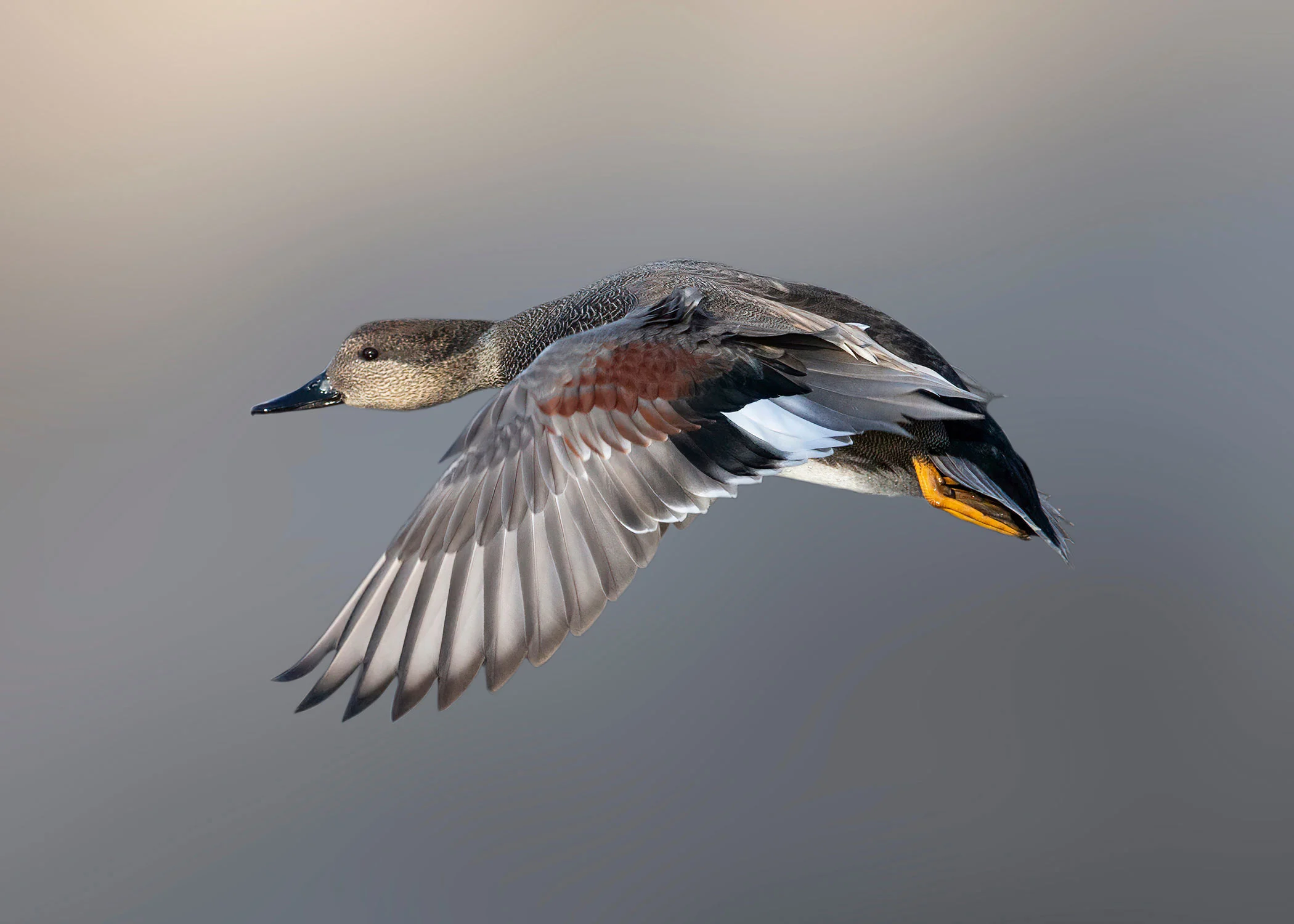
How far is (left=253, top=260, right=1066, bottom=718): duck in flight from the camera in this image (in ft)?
2.58

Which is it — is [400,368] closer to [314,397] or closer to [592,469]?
[314,397]

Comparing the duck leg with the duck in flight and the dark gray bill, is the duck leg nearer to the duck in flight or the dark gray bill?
the duck in flight

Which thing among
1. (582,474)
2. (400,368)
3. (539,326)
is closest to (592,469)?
(582,474)

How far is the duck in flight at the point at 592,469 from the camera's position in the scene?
79 centimetres

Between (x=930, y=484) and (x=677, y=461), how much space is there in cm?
30

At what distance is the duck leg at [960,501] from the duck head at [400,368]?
20.3 inches

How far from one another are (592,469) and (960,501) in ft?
1.29

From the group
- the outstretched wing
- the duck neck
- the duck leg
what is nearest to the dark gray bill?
the duck neck

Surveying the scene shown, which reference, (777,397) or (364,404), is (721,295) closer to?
(777,397)

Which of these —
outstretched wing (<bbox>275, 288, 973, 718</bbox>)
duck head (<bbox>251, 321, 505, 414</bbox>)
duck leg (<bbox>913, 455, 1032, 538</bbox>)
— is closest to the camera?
outstretched wing (<bbox>275, 288, 973, 718</bbox>)

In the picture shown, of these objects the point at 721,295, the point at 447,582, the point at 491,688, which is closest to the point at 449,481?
the point at 447,582

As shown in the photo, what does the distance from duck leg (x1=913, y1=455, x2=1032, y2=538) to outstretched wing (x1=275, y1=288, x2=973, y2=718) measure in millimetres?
120

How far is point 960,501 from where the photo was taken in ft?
3.19

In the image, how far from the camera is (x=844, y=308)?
1045mm
